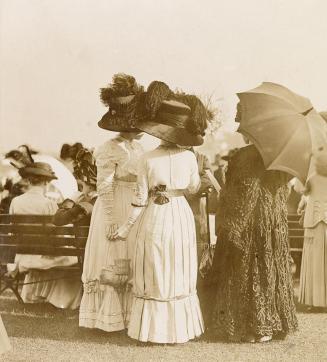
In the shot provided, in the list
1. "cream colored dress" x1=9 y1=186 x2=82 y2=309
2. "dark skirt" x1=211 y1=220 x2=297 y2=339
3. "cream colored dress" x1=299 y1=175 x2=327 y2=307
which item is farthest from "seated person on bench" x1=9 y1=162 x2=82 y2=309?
"cream colored dress" x1=299 y1=175 x2=327 y2=307

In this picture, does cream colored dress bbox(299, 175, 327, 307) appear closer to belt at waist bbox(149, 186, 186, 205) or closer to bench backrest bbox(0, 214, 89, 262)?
belt at waist bbox(149, 186, 186, 205)

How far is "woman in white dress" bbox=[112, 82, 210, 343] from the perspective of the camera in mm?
3688

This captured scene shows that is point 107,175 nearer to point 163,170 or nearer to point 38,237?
point 163,170

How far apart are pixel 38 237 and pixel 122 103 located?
3.94ft

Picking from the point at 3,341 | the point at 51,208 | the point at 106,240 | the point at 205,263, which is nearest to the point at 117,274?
the point at 106,240

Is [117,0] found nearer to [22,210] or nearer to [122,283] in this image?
[22,210]

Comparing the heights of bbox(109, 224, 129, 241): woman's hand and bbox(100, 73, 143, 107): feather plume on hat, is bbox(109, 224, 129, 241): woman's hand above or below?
below

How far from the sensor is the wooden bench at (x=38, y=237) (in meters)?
4.15

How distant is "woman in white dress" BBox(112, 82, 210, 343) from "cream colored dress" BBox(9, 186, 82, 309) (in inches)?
28.6

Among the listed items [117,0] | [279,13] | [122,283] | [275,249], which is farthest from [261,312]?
[117,0]

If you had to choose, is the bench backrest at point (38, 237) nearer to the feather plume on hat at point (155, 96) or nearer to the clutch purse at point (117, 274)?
the clutch purse at point (117, 274)

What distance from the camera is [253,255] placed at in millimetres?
3797

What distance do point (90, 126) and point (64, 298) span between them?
1.33m

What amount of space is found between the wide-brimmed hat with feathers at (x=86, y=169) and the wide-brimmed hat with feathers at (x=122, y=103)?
11.8 inches
